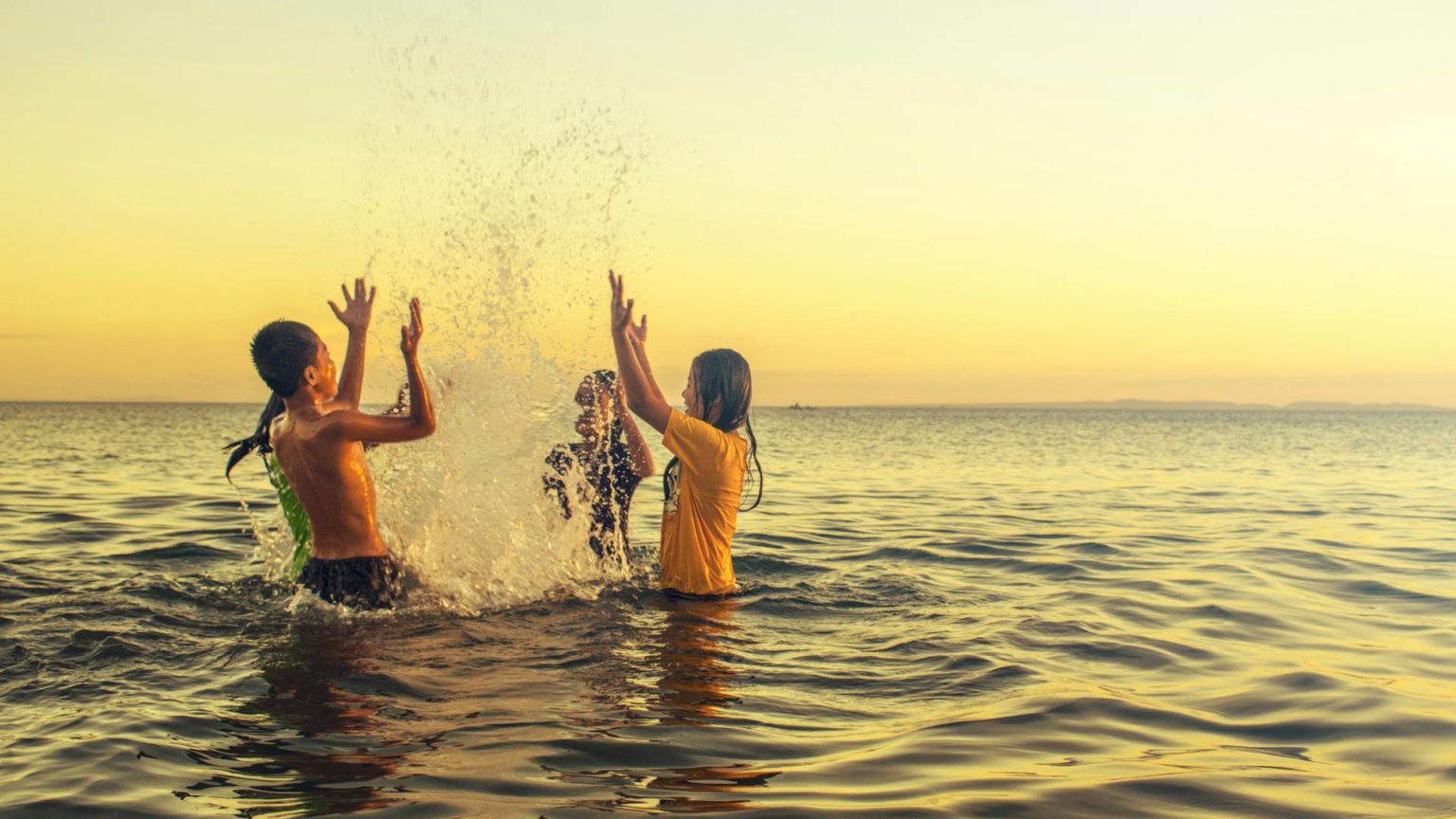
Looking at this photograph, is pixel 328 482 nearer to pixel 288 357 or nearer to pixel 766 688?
pixel 288 357

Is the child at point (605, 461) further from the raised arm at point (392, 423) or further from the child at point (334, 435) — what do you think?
the raised arm at point (392, 423)

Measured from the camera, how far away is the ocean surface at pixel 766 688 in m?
4.85

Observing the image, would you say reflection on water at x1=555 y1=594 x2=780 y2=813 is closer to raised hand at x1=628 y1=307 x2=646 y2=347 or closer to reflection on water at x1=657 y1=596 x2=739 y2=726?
reflection on water at x1=657 y1=596 x2=739 y2=726

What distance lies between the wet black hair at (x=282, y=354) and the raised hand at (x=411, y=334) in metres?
0.99

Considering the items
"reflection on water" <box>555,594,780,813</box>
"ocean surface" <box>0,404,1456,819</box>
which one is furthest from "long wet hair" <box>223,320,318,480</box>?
"reflection on water" <box>555,594,780,813</box>

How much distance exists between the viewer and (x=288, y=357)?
702 centimetres

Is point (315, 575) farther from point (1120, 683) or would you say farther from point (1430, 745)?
point (1430, 745)

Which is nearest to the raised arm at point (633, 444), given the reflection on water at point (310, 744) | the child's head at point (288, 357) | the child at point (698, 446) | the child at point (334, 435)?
the child at point (698, 446)

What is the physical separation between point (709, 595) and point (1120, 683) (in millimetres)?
2784

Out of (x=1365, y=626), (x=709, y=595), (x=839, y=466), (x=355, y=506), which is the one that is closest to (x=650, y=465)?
(x=709, y=595)

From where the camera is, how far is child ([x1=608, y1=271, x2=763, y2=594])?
6.75 m

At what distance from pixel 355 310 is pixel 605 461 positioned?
2722mm

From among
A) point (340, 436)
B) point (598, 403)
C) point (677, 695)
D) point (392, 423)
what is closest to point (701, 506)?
point (677, 695)

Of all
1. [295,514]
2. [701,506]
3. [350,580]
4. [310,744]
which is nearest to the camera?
[310,744]
